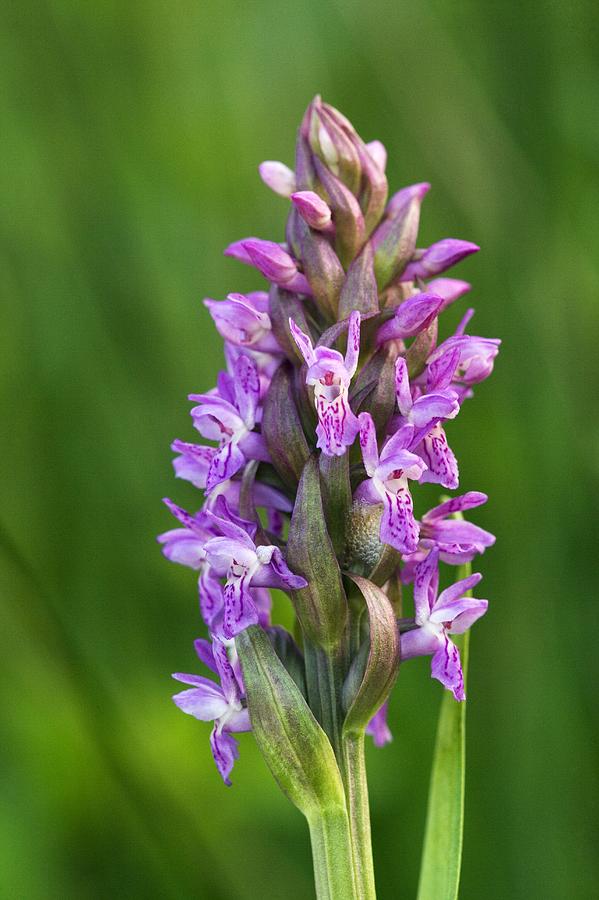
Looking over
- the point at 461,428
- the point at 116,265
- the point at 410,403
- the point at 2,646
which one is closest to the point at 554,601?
the point at 461,428

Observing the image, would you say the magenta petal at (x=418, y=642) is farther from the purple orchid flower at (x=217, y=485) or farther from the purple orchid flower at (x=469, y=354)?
the purple orchid flower at (x=469, y=354)

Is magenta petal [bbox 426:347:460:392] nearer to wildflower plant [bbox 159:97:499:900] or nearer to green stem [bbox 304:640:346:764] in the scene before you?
wildflower plant [bbox 159:97:499:900]

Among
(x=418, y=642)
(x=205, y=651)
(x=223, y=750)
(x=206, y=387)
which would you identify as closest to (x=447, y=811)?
(x=418, y=642)

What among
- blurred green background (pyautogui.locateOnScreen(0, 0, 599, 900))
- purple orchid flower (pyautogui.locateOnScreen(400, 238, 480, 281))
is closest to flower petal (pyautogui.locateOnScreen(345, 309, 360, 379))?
purple orchid flower (pyautogui.locateOnScreen(400, 238, 480, 281))

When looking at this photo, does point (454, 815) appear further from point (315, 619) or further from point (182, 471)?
point (182, 471)

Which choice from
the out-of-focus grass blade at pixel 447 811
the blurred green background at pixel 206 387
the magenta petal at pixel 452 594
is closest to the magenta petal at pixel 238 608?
the magenta petal at pixel 452 594

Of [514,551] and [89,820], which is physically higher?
[514,551]
